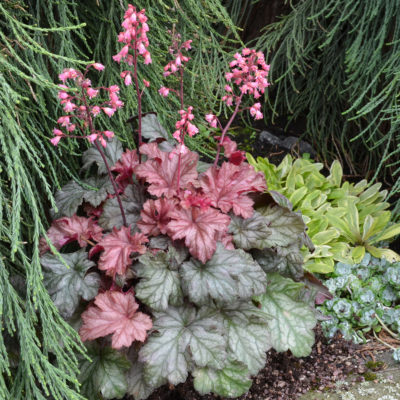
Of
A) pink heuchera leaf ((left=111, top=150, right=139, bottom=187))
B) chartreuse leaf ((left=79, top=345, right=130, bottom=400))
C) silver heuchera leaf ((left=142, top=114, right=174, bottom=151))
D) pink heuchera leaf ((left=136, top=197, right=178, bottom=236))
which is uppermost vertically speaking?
silver heuchera leaf ((left=142, top=114, right=174, bottom=151))

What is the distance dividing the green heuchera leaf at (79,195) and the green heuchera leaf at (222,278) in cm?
46

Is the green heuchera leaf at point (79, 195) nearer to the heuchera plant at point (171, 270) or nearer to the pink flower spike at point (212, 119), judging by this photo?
the heuchera plant at point (171, 270)

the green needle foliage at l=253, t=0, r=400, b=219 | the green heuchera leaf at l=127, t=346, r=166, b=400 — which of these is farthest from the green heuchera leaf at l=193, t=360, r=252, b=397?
the green needle foliage at l=253, t=0, r=400, b=219

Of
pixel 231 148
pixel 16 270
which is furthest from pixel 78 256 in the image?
pixel 231 148

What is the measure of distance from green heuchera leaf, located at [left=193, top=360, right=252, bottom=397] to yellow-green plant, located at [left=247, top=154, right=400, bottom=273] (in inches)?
35.0

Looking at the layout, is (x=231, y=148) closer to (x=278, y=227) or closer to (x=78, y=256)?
(x=278, y=227)

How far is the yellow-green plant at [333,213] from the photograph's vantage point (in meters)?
2.51

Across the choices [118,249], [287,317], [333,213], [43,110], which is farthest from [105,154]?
[333,213]

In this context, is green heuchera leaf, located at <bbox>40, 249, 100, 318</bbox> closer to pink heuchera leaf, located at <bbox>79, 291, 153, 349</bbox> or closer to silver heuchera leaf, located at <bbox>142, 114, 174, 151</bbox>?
pink heuchera leaf, located at <bbox>79, 291, 153, 349</bbox>

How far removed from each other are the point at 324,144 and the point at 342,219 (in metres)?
0.73

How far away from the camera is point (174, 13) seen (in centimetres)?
244

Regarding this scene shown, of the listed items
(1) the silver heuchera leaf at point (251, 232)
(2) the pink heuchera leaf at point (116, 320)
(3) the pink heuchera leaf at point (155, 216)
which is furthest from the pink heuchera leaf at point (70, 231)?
(1) the silver heuchera leaf at point (251, 232)

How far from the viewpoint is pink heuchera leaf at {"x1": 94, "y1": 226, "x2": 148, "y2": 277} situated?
1.53 meters

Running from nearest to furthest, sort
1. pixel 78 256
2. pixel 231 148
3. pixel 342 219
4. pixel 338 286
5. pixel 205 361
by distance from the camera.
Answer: pixel 205 361 → pixel 78 256 → pixel 231 148 → pixel 338 286 → pixel 342 219
